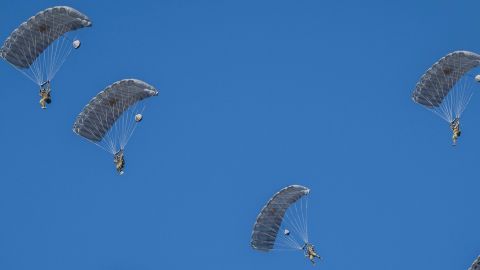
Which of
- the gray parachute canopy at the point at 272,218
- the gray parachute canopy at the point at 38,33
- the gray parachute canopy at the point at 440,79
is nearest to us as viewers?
the gray parachute canopy at the point at 38,33

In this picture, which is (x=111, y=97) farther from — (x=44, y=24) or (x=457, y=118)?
(x=457, y=118)

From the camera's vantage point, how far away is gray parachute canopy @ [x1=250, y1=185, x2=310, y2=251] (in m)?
93.8

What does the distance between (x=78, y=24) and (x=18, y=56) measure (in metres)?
3.34

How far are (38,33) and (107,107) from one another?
4.68m

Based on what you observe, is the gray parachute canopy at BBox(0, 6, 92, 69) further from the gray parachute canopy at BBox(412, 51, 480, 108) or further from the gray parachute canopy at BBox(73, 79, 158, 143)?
the gray parachute canopy at BBox(412, 51, 480, 108)

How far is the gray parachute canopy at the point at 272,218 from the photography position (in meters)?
93.8

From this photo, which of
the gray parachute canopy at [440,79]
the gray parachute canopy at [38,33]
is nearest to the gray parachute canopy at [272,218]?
the gray parachute canopy at [440,79]

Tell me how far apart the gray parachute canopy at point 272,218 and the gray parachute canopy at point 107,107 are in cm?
733

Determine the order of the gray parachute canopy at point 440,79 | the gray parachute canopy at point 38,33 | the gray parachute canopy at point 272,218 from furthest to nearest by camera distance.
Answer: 1. the gray parachute canopy at point 272,218
2. the gray parachute canopy at point 440,79
3. the gray parachute canopy at point 38,33

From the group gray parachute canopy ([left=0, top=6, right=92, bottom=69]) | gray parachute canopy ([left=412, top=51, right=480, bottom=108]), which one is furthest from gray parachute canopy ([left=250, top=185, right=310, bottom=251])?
gray parachute canopy ([left=0, top=6, right=92, bottom=69])

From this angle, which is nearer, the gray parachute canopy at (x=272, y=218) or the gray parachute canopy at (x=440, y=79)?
the gray parachute canopy at (x=440, y=79)

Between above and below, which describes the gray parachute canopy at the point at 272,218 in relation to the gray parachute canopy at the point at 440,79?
below

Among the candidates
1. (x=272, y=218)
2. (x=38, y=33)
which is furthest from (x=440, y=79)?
(x=38, y=33)

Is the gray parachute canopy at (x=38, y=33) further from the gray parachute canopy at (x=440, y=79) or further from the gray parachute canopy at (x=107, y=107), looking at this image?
the gray parachute canopy at (x=440, y=79)
